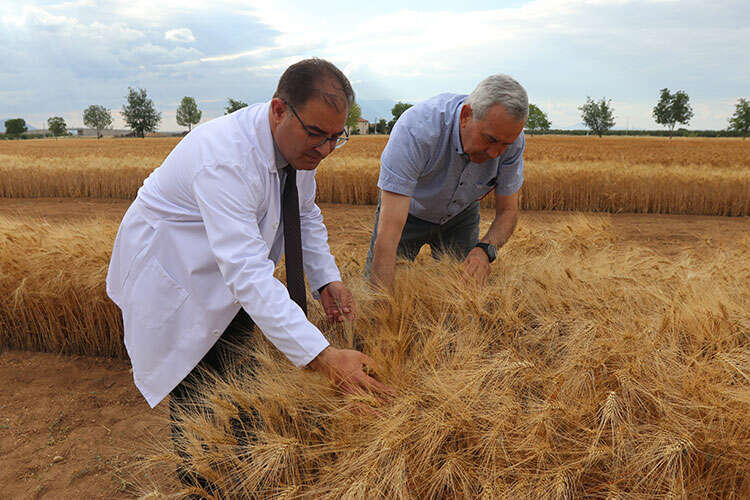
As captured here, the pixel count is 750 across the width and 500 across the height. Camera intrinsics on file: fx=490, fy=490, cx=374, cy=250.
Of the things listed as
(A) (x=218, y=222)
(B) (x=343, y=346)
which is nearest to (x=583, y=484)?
(B) (x=343, y=346)

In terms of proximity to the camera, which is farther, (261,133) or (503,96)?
(503,96)

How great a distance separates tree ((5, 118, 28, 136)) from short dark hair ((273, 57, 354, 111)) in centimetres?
9998

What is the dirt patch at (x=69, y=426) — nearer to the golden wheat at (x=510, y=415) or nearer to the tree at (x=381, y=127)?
the golden wheat at (x=510, y=415)

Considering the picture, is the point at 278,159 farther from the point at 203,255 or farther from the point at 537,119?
the point at 537,119

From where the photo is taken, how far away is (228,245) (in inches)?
55.2

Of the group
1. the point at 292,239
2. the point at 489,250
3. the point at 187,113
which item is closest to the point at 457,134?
the point at 489,250

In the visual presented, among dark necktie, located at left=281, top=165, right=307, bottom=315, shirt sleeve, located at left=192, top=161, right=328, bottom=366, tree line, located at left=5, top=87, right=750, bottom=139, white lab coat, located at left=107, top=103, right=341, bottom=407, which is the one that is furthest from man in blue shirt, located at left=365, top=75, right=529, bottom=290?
tree line, located at left=5, top=87, right=750, bottom=139

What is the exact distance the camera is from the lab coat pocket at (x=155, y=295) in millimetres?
1735

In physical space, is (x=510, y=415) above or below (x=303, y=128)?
below

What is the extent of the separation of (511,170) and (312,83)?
4.83 feet

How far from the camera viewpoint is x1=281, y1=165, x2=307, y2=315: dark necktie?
1857 mm

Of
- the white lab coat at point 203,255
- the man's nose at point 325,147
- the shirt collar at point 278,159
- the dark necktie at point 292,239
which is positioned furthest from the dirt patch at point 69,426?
the man's nose at point 325,147

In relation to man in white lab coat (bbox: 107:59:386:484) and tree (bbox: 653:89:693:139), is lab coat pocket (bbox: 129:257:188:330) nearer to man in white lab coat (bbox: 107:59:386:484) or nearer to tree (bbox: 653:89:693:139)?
man in white lab coat (bbox: 107:59:386:484)

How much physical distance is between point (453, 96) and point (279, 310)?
5.34ft
